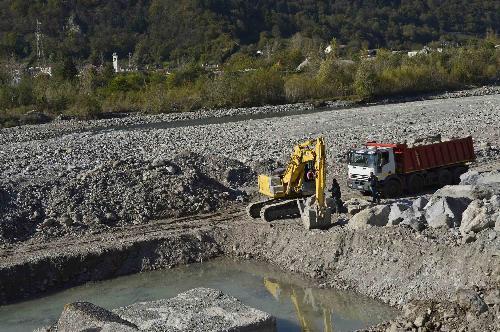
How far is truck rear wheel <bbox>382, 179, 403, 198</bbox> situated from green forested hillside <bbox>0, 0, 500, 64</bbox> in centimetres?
8442

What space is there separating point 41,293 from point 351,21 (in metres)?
129

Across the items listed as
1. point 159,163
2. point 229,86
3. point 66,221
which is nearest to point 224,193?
point 159,163

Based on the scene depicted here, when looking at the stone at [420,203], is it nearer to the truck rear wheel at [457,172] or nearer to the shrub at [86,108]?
the truck rear wheel at [457,172]

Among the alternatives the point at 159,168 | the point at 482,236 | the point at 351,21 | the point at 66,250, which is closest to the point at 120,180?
the point at 159,168

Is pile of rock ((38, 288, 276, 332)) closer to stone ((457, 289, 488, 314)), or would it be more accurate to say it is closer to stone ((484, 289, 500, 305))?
stone ((457, 289, 488, 314))

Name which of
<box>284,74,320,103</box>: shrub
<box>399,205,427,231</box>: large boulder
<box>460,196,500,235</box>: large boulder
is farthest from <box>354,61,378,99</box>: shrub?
<box>460,196,500,235</box>: large boulder

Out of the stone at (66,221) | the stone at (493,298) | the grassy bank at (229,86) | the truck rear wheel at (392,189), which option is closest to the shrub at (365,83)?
the grassy bank at (229,86)

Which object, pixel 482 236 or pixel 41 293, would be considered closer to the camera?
pixel 482 236

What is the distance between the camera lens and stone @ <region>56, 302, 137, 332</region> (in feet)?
42.3

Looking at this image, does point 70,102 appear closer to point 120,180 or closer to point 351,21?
point 120,180

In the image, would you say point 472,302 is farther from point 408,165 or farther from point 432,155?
point 432,155

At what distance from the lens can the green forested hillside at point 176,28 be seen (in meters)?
110

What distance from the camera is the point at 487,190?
18.8m

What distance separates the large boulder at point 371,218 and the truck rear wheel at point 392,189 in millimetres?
4231
